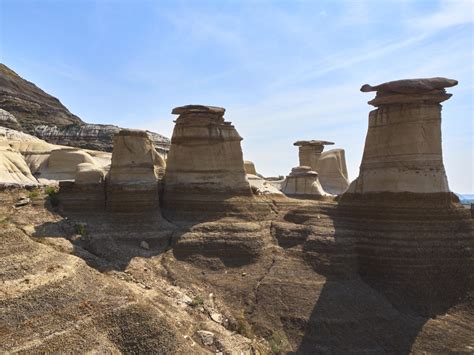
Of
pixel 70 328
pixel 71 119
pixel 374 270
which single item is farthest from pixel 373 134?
pixel 71 119

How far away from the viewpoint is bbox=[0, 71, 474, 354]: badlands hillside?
45.1ft

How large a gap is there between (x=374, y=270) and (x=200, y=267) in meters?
7.70

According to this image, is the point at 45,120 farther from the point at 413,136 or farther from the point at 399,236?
the point at 399,236

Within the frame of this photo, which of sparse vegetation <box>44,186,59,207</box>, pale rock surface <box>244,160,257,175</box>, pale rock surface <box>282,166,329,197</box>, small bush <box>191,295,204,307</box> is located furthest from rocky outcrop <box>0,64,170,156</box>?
small bush <box>191,295,204,307</box>

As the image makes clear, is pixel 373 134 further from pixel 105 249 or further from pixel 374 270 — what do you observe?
pixel 105 249

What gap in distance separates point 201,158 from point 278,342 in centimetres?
1065

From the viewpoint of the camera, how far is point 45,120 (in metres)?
49.1

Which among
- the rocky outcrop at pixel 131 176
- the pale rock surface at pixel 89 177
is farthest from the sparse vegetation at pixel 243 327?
the pale rock surface at pixel 89 177

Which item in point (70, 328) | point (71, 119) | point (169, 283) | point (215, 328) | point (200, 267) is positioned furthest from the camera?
point (71, 119)

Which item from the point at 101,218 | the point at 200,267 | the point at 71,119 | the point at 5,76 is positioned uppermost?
the point at 5,76

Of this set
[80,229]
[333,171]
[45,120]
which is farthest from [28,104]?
[80,229]

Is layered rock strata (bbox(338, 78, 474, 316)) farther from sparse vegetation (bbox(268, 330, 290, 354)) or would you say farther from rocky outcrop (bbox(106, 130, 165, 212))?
rocky outcrop (bbox(106, 130, 165, 212))

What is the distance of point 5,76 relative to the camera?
163ft

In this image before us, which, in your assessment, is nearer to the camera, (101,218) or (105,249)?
(105,249)
